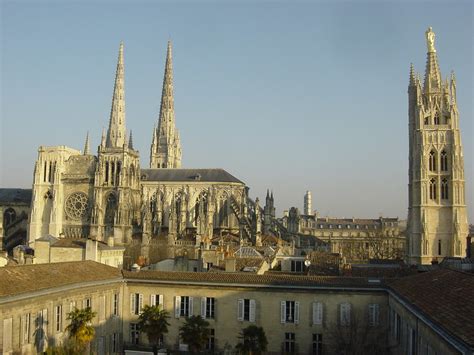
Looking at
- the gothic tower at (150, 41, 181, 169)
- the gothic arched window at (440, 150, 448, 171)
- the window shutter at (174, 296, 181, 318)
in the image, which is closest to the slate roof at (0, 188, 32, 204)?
the gothic tower at (150, 41, 181, 169)

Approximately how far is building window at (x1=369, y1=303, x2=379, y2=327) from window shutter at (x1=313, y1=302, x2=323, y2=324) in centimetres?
251

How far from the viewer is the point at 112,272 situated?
32.3 m

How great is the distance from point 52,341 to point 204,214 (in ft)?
166

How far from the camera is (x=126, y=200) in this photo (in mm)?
79688

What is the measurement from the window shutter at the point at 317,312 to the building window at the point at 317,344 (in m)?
0.74

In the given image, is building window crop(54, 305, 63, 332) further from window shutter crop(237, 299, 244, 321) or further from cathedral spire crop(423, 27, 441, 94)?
cathedral spire crop(423, 27, 441, 94)

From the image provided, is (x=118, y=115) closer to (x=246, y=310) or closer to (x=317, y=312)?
(x=246, y=310)

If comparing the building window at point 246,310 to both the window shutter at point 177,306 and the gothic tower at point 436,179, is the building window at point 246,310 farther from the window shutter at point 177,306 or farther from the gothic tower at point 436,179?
the gothic tower at point 436,179

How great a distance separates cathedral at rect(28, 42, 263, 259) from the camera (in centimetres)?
7644

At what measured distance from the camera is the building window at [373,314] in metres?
29.2

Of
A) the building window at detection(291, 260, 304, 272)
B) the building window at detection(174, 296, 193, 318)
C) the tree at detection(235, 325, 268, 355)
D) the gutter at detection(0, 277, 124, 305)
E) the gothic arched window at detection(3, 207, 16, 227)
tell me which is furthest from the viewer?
the gothic arched window at detection(3, 207, 16, 227)

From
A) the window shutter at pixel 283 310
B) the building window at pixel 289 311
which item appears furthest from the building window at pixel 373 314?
the window shutter at pixel 283 310

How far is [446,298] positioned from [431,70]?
5016 cm

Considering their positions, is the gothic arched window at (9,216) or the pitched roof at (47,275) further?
the gothic arched window at (9,216)
